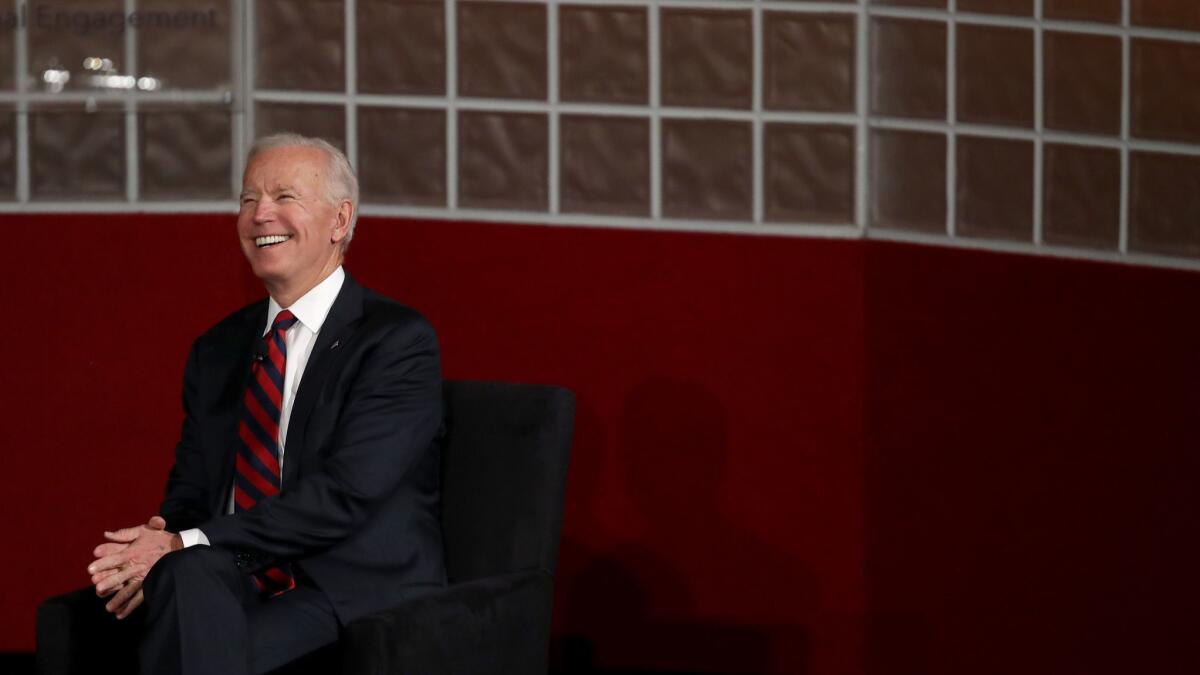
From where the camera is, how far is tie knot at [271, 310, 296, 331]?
258 centimetres

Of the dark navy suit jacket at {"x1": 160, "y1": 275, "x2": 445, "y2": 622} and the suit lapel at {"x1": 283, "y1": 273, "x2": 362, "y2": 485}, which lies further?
the suit lapel at {"x1": 283, "y1": 273, "x2": 362, "y2": 485}

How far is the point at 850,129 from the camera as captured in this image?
352 cm

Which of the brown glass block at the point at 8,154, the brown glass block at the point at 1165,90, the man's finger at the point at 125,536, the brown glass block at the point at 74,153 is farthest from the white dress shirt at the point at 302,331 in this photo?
the brown glass block at the point at 1165,90

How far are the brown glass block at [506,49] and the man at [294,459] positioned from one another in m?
1.03

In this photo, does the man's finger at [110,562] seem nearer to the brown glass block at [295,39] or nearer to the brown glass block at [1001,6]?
the brown glass block at [295,39]

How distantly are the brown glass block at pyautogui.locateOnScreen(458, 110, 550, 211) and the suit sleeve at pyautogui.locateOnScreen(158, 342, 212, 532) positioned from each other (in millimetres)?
1045

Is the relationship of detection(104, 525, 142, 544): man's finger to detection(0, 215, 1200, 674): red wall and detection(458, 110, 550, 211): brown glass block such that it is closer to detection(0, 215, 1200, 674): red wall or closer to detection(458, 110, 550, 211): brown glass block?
detection(0, 215, 1200, 674): red wall

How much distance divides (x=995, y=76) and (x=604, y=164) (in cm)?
93

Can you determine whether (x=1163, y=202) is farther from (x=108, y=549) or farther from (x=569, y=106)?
(x=108, y=549)

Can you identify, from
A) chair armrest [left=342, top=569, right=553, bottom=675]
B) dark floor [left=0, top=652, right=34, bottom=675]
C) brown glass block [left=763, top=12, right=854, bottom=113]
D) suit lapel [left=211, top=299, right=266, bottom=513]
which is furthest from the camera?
dark floor [left=0, top=652, right=34, bottom=675]

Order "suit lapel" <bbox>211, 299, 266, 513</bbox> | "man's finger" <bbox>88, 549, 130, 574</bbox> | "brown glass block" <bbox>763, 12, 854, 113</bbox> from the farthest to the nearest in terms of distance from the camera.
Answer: "brown glass block" <bbox>763, 12, 854, 113</bbox>
"suit lapel" <bbox>211, 299, 266, 513</bbox>
"man's finger" <bbox>88, 549, 130, 574</bbox>

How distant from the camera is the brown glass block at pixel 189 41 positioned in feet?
11.7

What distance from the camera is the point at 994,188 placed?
11.4ft

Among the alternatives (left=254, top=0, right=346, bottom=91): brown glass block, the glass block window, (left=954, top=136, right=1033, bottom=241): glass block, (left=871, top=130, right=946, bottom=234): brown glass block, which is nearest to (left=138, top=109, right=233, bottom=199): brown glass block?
the glass block window
